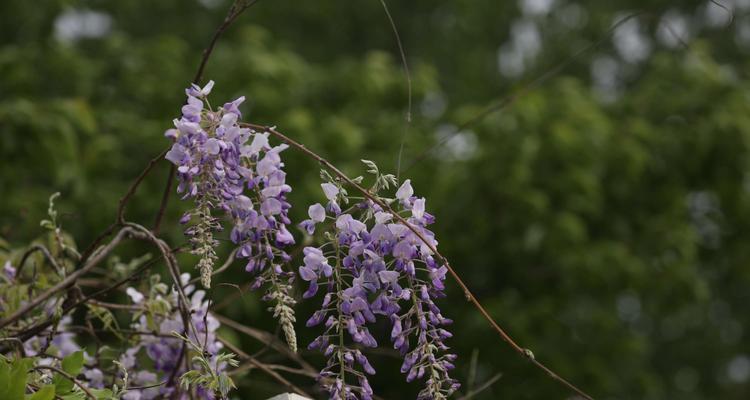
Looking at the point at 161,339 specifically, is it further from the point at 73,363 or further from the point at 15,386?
the point at 15,386

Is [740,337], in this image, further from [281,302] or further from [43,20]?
[281,302]

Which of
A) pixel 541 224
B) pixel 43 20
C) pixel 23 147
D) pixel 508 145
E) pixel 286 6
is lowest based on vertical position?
pixel 23 147

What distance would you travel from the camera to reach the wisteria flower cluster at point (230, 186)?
3.93ft

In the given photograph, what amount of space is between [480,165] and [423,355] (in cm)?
426

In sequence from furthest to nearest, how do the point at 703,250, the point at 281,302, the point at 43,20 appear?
the point at 703,250
the point at 43,20
the point at 281,302

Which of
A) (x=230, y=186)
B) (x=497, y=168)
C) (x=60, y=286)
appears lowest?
(x=60, y=286)

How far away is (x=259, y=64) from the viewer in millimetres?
5523

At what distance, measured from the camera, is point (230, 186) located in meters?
1.25

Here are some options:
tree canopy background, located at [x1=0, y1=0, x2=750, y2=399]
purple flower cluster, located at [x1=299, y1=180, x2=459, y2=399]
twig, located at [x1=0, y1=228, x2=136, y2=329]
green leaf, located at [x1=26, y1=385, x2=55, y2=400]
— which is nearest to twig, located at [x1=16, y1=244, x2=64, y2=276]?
twig, located at [x1=0, y1=228, x2=136, y2=329]

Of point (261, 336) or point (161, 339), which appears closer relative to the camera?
point (161, 339)

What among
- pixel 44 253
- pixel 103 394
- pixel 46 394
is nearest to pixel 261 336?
pixel 44 253

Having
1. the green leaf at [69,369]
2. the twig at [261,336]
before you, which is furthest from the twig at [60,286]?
the twig at [261,336]

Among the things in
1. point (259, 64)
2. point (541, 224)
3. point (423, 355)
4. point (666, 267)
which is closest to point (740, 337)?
point (666, 267)

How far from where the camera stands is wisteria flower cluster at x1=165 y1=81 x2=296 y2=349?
3.93 feet
